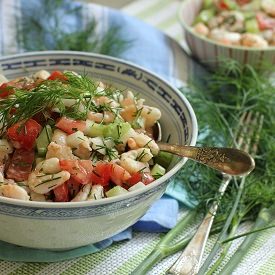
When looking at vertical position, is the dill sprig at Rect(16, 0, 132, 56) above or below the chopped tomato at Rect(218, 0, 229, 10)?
below

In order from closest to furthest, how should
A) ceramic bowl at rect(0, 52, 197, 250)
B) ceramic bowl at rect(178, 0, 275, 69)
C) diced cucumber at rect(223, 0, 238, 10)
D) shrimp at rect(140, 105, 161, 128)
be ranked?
ceramic bowl at rect(0, 52, 197, 250)
shrimp at rect(140, 105, 161, 128)
ceramic bowl at rect(178, 0, 275, 69)
diced cucumber at rect(223, 0, 238, 10)

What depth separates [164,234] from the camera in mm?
1645

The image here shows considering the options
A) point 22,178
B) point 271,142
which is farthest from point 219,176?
point 22,178

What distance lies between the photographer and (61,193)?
1386mm

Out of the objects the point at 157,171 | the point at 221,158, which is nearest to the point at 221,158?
the point at 221,158

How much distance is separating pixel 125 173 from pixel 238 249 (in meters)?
0.38

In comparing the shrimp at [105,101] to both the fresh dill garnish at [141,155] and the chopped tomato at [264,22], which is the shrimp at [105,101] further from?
the chopped tomato at [264,22]

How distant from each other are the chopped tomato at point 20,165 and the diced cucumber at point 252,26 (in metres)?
1.41

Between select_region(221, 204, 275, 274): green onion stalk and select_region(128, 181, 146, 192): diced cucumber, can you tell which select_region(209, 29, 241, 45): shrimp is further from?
select_region(128, 181, 146, 192): diced cucumber

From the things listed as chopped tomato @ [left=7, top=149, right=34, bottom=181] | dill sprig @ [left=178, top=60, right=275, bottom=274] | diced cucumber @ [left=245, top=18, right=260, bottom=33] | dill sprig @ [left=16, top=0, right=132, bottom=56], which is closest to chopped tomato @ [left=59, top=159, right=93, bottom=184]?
chopped tomato @ [left=7, top=149, right=34, bottom=181]

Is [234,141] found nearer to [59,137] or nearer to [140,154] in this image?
[140,154]

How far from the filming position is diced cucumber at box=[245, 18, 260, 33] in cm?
256

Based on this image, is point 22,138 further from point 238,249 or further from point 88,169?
point 238,249

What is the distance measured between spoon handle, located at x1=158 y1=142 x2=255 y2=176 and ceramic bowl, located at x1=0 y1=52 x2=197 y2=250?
0.03 meters
